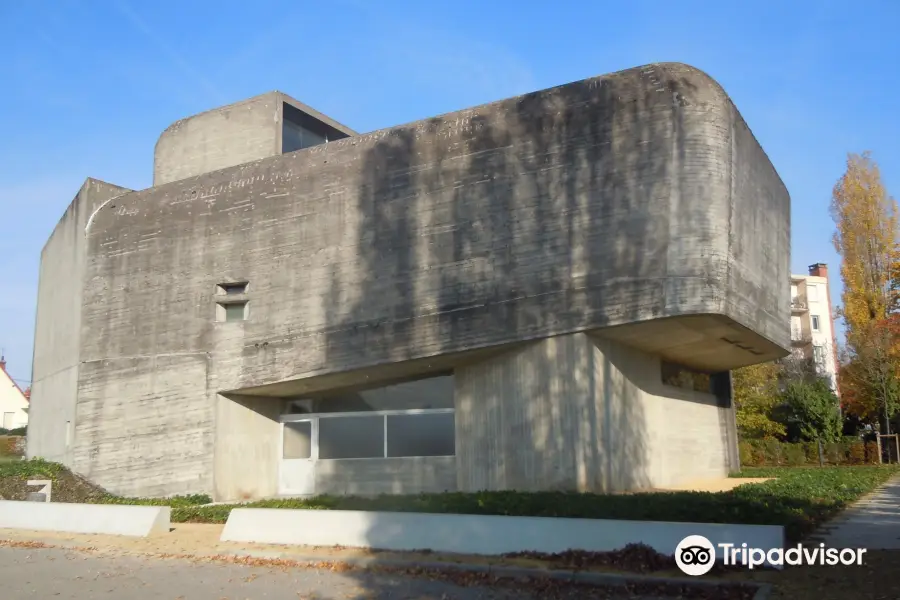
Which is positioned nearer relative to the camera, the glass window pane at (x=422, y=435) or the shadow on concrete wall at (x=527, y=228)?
the shadow on concrete wall at (x=527, y=228)

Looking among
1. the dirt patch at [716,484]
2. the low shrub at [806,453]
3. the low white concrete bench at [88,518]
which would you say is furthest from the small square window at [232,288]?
the low shrub at [806,453]

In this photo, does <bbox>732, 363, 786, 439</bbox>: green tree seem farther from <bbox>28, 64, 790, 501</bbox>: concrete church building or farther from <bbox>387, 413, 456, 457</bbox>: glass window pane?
<bbox>387, 413, 456, 457</bbox>: glass window pane

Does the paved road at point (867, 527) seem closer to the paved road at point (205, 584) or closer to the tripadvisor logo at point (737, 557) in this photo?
the tripadvisor logo at point (737, 557)

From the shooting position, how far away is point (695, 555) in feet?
29.1

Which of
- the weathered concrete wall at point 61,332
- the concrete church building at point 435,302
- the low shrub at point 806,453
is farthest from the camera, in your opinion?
the low shrub at point 806,453

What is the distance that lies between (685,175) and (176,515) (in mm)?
13326

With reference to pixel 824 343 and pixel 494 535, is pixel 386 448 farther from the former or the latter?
pixel 824 343

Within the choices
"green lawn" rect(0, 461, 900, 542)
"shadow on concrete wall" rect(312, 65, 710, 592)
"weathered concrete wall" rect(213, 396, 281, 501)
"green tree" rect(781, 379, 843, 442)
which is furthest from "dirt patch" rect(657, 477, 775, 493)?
"green tree" rect(781, 379, 843, 442)

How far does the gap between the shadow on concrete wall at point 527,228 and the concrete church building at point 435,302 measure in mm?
53

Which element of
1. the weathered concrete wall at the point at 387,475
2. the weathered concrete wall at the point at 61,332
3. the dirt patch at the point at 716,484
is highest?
the weathered concrete wall at the point at 61,332

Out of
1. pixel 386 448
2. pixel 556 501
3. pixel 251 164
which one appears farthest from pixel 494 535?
pixel 251 164

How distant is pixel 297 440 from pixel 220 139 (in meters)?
10.7

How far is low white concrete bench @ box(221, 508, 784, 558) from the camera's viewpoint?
919 centimetres

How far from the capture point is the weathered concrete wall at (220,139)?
995 inches
